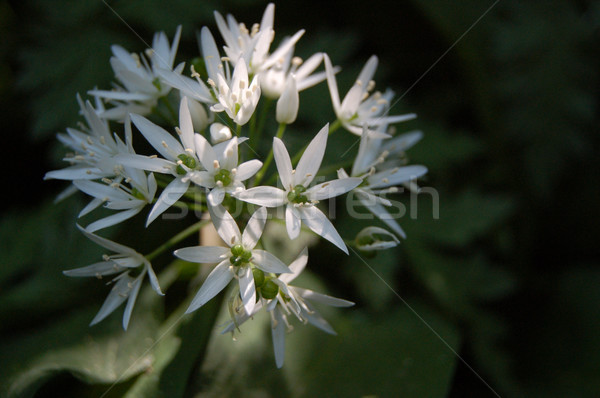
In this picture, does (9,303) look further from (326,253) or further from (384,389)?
(384,389)

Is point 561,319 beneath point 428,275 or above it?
beneath

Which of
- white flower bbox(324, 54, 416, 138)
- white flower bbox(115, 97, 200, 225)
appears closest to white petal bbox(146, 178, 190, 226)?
white flower bbox(115, 97, 200, 225)

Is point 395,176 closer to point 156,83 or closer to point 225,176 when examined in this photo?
point 225,176

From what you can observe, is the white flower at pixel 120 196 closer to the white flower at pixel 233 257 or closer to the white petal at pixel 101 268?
the white petal at pixel 101 268

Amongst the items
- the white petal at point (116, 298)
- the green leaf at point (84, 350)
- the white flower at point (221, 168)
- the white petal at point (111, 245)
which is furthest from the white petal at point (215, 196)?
the green leaf at point (84, 350)

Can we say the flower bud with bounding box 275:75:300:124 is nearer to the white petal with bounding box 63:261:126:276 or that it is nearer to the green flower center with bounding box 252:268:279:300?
the green flower center with bounding box 252:268:279:300

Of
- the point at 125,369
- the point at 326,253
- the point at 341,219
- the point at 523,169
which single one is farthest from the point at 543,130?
the point at 125,369

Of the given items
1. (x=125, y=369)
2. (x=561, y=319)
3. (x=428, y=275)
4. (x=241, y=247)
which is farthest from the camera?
(x=561, y=319)

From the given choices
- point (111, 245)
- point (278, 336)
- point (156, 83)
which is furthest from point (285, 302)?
point (156, 83)
